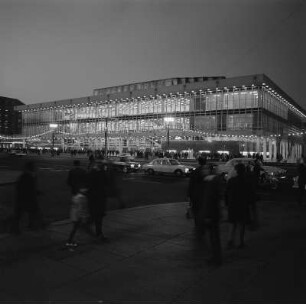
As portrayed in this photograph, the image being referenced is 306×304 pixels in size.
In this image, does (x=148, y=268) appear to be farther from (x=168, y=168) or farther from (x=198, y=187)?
(x=168, y=168)

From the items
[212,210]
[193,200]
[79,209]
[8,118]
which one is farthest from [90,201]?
[8,118]

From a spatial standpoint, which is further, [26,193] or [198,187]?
[26,193]

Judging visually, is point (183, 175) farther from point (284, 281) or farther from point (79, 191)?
point (284, 281)

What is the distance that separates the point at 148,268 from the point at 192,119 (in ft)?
229

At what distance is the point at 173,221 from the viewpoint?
1009cm

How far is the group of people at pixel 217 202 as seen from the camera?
640cm

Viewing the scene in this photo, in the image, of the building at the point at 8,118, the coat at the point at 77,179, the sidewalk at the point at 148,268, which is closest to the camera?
the sidewalk at the point at 148,268

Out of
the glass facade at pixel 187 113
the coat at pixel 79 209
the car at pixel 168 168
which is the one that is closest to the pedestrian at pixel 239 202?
the coat at pixel 79 209

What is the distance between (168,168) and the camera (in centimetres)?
2727

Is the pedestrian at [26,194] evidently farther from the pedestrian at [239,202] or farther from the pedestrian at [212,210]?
the pedestrian at [239,202]

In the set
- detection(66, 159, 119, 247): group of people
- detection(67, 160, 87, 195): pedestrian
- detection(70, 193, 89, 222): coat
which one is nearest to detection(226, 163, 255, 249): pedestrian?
detection(66, 159, 119, 247): group of people

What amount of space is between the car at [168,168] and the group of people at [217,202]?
18.2 m

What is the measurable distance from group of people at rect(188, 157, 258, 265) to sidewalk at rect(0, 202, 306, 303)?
1.27ft

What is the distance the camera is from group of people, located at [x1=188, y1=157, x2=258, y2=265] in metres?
6.40
